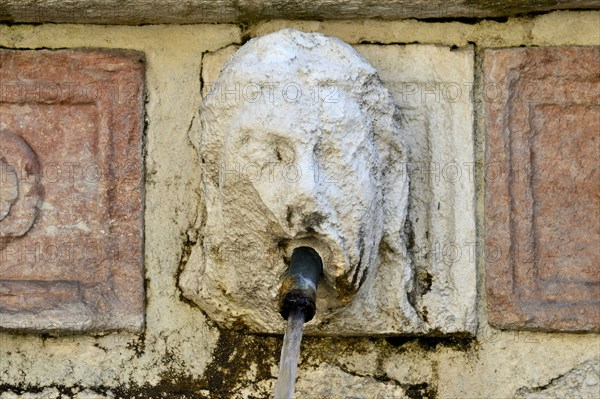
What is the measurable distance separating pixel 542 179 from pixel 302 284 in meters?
0.46

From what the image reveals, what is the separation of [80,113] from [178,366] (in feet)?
1.43

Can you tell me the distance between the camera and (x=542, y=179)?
71.7 inches

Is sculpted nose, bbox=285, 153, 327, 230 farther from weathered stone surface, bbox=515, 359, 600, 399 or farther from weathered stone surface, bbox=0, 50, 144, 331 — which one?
weathered stone surface, bbox=515, 359, 600, 399

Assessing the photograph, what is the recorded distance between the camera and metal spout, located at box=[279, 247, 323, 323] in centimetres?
162

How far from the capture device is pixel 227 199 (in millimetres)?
1713

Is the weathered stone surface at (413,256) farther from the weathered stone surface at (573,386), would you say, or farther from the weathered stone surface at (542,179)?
the weathered stone surface at (573,386)

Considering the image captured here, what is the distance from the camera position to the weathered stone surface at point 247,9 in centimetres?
176

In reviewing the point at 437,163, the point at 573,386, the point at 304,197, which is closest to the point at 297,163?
the point at 304,197

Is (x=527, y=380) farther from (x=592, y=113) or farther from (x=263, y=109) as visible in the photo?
(x=263, y=109)

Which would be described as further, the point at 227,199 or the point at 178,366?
the point at 178,366

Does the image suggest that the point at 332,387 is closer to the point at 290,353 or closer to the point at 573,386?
the point at 290,353

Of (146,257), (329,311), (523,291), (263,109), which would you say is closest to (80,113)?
(146,257)

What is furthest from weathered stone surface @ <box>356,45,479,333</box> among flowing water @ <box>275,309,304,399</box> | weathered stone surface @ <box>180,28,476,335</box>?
flowing water @ <box>275,309,304,399</box>

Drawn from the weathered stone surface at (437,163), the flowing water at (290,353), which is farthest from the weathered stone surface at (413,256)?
the flowing water at (290,353)
